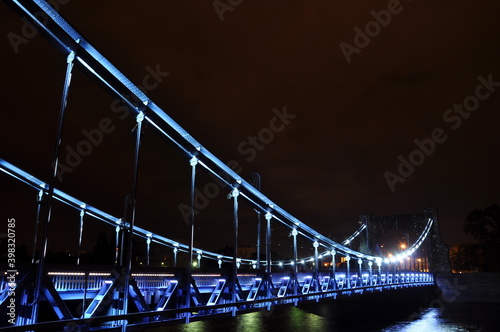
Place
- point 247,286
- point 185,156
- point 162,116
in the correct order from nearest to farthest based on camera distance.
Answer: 1. point 162,116
2. point 185,156
3. point 247,286

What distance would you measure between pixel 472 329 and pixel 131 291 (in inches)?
1410

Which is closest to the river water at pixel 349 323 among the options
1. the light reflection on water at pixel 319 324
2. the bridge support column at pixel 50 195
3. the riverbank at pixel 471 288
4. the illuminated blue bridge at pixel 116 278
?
the light reflection on water at pixel 319 324

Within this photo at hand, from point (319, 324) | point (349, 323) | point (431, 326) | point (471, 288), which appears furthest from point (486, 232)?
point (319, 324)

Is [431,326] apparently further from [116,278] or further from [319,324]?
[116,278]

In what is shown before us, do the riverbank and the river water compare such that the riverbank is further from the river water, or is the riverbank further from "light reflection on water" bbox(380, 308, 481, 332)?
"light reflection on water" bbox(380, 308, 481, 332)

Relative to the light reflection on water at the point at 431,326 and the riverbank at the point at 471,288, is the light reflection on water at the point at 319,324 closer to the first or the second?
the light reflection on water at the point at 431,326

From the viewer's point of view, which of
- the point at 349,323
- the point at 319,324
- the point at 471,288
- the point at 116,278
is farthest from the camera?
the point at 471,288

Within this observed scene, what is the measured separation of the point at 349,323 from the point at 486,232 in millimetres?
52511

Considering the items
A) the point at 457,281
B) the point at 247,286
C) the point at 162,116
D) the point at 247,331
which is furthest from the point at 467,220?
the point at 162,116

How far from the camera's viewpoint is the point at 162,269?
11.8m

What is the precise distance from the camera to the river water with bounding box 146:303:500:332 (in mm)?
27061

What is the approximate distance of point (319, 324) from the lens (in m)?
32.2

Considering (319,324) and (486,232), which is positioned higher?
(486,232)

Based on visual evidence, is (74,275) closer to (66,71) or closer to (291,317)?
(66,71)
